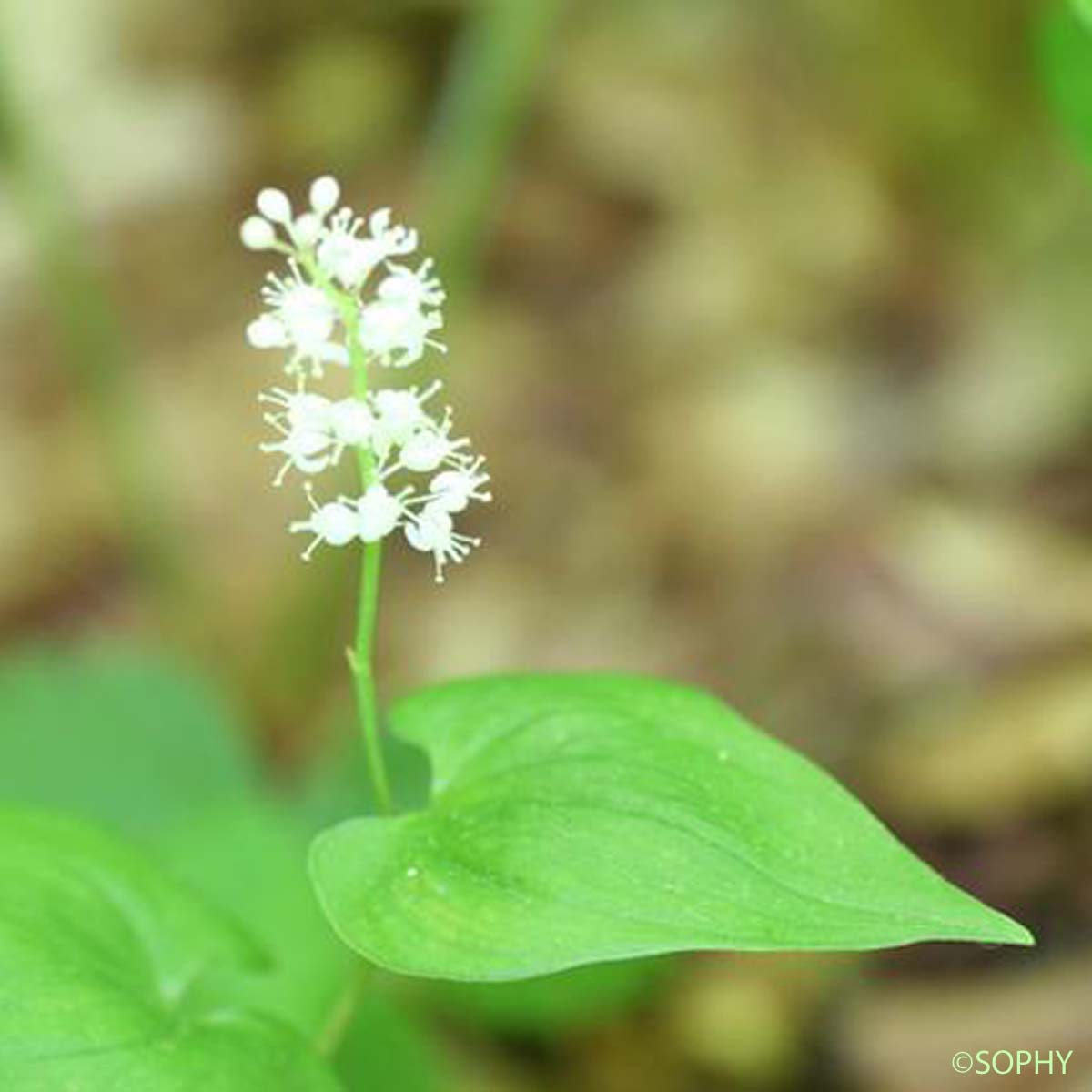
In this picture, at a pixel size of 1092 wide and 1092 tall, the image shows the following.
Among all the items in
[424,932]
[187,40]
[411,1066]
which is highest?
[187,40]

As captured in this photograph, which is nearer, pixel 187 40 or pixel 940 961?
pixel 940 961

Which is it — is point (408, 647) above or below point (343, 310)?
below

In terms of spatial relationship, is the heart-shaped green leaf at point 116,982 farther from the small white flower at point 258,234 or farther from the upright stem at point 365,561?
the small white flower at point 258,234

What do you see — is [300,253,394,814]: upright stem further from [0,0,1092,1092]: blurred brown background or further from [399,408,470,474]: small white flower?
[0,0,1092,1092]: blurred brown background

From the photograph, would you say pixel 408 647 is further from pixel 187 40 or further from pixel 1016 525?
pixel 187 40

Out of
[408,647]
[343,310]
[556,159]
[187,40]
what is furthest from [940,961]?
[187,40]

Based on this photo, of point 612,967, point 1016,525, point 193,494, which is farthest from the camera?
point 193,494

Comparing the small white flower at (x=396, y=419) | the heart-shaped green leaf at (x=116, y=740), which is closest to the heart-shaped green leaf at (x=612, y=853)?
the small white flower at (x=396, y=419)
